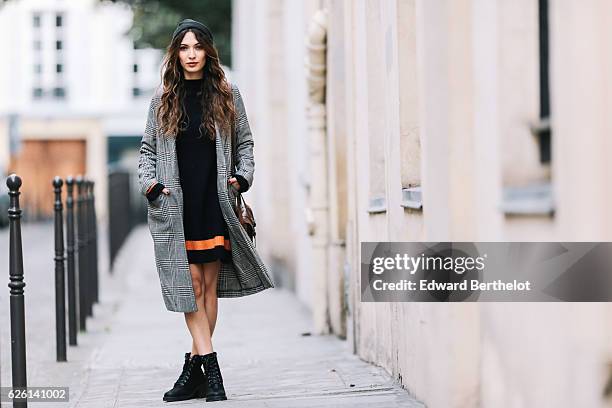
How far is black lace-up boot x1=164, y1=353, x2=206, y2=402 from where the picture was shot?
6.79 meters

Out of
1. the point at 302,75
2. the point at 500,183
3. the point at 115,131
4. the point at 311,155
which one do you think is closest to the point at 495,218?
the point at 500,183

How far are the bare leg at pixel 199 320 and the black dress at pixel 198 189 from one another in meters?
0.10

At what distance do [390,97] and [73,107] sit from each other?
38.5m

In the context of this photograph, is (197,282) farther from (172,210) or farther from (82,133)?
(82,133)

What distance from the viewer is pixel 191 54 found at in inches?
261

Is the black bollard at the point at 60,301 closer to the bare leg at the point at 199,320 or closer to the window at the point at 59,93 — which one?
the bare leg at the point at 199,320

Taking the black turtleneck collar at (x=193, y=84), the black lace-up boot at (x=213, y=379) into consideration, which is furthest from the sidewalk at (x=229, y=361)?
the black turtleneck collar at (x=193, y=84)

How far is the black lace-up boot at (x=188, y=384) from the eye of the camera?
267 inches

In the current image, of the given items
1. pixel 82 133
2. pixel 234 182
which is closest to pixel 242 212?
pixel 234 182

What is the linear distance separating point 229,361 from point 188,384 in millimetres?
1865

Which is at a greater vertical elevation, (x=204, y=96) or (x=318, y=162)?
(x=204, y=96)

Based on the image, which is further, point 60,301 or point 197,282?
point 60,301

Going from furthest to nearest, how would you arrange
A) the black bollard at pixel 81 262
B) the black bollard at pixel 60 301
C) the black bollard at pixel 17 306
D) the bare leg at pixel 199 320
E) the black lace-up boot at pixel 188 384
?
the black bollard at pixel 81 262 → the black bollard at pixel 60 301 → the black lace-up boot at pixel 188 384 → the bare leg at pixel 199 320 → the black bollard at pixel 17 306

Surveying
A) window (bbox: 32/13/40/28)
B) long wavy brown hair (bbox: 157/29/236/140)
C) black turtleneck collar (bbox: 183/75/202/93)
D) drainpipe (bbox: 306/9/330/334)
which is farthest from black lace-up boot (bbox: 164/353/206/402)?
window (bbox: 32/13/40/28)
